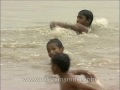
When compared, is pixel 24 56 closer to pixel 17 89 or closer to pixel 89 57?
pixel 89 57

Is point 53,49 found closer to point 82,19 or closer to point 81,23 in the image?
point 82,19

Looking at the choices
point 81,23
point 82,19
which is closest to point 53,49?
point 82,19

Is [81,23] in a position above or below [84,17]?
below

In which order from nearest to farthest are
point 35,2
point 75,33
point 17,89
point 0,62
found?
point 17,89
point 0,62
point 75,33
point 35,2

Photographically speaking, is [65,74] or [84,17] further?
[84,17]

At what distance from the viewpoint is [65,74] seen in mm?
4535

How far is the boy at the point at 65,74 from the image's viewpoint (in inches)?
176

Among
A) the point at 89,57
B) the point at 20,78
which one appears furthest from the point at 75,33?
the point at 20,78

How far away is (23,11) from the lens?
13.5 metres

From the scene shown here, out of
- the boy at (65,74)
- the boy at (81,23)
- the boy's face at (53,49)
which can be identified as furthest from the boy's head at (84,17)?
the boy at (65,74)

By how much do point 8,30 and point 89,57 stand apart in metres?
3.13

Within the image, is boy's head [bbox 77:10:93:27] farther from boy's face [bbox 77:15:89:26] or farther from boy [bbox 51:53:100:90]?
boy [bbox 51:53:100:90]

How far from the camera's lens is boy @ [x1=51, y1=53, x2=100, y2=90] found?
446 centimetres

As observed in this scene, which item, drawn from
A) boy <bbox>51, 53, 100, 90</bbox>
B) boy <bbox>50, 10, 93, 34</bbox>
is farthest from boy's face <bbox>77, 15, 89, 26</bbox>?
boy <bbox>51, 53, 100, 90</bbox>
